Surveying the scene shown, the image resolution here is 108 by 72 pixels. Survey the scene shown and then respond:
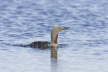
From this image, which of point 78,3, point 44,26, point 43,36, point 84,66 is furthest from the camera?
point 78,3

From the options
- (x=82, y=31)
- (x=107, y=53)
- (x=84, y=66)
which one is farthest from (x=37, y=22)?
(x=84, y=66)

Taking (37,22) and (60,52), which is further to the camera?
(37,22)

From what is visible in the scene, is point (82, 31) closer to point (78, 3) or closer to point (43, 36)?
point (43, 36)

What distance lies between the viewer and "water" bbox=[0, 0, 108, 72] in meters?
17.0

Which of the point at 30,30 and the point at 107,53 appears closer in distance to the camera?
the point at 107,53

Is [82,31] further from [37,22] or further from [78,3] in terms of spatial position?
[78,3]

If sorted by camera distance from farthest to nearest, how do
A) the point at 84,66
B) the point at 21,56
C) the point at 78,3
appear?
the point at 78,3 → the point at 21,56 → the point at 84,66

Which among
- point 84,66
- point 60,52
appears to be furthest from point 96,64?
point 60,52

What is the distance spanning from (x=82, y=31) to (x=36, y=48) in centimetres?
361

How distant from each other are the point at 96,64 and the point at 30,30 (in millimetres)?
6220

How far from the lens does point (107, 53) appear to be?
18.6m

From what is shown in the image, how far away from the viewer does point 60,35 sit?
22.1 metres

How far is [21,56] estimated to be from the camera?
18.0 metres

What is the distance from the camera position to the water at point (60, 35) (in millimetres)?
17000
